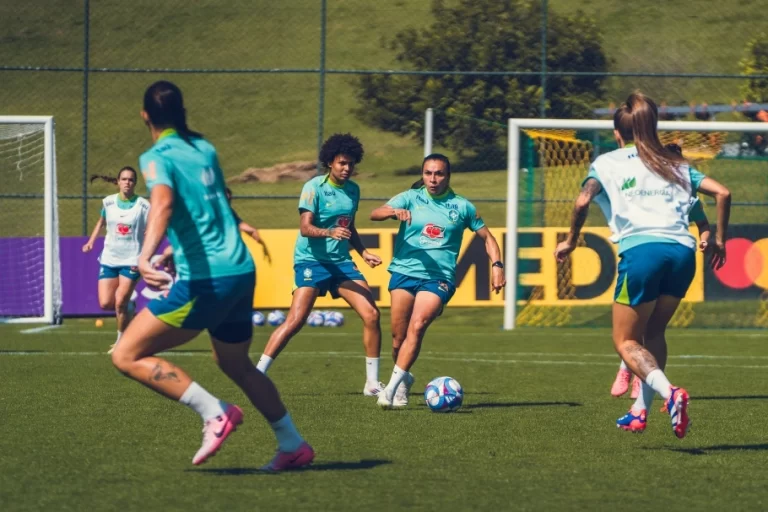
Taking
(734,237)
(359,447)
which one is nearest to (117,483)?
(359,447)

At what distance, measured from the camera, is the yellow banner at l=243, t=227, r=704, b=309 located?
1892 centimetres

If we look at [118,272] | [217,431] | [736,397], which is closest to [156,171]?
[217,431]

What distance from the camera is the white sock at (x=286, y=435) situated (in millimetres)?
7027

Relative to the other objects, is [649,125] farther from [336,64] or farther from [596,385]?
[336,64]

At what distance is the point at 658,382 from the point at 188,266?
264 cm

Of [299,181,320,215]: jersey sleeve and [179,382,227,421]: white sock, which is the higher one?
[299,181,320,215]: jersey sleeve

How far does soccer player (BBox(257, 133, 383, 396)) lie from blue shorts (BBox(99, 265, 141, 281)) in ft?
13.2

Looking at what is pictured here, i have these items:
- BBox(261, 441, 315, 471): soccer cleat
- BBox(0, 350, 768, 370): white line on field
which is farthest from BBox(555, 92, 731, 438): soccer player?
BBox(0, 350, 768, 370): white line on field

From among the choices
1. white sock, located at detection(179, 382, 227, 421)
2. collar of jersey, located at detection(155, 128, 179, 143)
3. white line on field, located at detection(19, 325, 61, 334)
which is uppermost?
collar of jersey, located at detection(155, 128, 179, 143)

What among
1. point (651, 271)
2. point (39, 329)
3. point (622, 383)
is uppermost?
point (651, 271)

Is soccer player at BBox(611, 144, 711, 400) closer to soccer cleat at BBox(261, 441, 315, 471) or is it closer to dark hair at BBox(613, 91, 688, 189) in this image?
dark hair at BBox(613, 91, 688, 189)

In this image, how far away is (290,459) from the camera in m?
7.04

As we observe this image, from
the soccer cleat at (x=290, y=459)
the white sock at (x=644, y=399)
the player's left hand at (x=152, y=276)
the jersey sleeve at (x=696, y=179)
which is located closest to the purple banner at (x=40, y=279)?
the white sock at (x=644, y=399)

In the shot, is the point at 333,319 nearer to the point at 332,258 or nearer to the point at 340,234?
the point at 332,258
